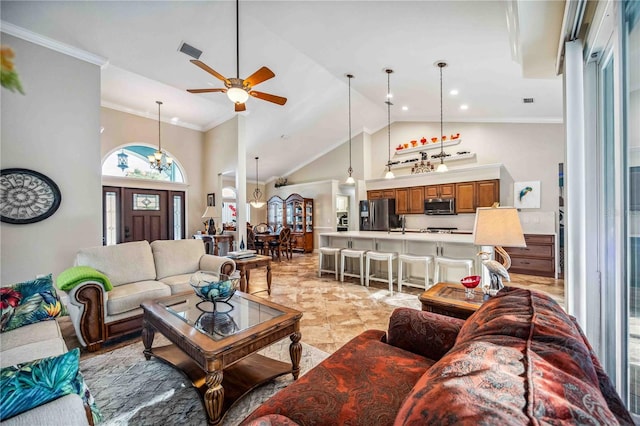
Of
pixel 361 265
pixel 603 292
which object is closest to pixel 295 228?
pixel 361 265

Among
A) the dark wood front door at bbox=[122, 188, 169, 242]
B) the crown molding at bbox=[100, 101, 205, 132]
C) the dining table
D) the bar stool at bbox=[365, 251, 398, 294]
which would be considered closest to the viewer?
the bar stool at bbox=[365, 251, 398, 294]

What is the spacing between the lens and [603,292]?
4.92 ft

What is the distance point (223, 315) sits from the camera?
2.09 m

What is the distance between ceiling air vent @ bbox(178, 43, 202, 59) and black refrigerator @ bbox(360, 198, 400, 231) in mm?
5027

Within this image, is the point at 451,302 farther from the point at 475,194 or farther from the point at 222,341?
the point at 475,194

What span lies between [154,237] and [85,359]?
14.8 feet

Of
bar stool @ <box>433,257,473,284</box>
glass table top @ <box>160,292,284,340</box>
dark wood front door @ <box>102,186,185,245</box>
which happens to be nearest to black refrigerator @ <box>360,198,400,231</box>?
bar stool @ <box>433,257,473,284</box>

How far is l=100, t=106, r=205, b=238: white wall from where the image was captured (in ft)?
18.4

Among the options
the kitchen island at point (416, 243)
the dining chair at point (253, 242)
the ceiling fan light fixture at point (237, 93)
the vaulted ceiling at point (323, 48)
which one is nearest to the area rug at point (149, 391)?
the kitchen island at point (416, 243)

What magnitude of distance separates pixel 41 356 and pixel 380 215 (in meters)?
6.54

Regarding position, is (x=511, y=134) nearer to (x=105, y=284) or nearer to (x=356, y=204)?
(x=356, y=204)

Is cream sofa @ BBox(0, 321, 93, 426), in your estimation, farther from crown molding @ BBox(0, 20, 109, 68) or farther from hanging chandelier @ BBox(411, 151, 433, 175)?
hanging chandelier @ BBox(411, 151, 433, 175)

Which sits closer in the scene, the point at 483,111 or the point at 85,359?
the point at 85,359

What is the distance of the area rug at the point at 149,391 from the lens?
169 cm
